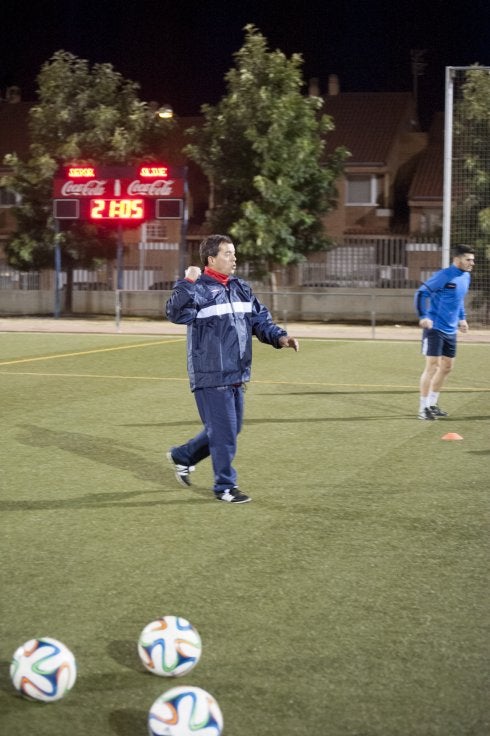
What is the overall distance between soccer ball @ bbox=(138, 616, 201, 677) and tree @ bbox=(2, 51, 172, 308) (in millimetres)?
34006

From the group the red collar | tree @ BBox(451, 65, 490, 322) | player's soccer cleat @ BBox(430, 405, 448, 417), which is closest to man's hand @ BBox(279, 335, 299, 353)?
the red collar

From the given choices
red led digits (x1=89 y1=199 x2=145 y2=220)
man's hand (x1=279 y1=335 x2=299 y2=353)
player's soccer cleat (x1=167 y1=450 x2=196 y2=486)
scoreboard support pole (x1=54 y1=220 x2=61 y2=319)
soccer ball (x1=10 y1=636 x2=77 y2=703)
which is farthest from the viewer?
scoreboard support pole (x1=54 y1=220 x2=61 y2=319)

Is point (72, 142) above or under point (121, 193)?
above

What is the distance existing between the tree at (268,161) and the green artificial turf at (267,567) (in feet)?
72.4

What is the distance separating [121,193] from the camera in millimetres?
34125

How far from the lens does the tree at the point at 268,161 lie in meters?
34.1

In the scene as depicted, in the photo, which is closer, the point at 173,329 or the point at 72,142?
the point at 173,329

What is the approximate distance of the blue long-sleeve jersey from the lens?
39.9 feet

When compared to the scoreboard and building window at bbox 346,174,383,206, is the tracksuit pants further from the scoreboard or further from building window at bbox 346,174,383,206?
building window at bbox 346,174,383,206

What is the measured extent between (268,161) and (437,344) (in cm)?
Answer: 2284

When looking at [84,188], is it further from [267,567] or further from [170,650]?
[170,650]

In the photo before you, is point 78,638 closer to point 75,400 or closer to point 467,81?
point 75,400

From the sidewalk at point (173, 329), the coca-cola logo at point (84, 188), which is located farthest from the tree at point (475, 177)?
the coca-cola logo at point (84, 188)

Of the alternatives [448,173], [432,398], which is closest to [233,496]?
[432,398]
